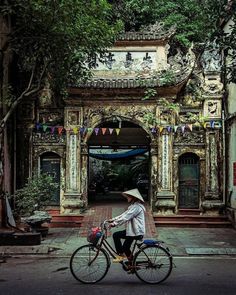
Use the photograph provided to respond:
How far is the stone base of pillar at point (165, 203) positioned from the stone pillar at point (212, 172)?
1.11m

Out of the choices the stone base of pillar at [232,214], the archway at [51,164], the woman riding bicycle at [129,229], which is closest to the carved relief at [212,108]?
the stone base of pillar at [232,214]

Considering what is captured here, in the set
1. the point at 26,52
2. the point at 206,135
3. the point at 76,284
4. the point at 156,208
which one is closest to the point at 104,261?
the point at 76,284

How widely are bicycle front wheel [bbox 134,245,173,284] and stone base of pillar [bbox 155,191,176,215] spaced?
8.83 m

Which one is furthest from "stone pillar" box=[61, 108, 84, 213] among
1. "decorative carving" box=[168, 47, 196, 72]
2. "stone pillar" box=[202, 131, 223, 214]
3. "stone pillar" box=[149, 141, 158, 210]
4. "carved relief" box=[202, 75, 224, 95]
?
"carved relief" box=[202, 75, 224, 95]

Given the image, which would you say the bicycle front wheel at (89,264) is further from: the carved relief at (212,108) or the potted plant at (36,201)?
the carved relief at (212,108)

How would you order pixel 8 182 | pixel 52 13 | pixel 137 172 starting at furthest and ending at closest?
pixel 137 172 < pixel 8 182 < pixel 52 13

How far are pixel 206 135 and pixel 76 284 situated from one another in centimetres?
1044

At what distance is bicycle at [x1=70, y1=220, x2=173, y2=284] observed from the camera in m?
7.54

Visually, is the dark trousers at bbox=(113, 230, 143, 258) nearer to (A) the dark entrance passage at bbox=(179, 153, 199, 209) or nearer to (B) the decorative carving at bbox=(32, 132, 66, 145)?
(A) the dark entrance passage at bbox=(179, 153, 199, 209)

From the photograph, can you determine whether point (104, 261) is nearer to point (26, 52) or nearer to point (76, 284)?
point (76, 284)

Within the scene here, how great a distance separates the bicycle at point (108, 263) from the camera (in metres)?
7.54

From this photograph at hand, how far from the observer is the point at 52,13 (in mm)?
10711

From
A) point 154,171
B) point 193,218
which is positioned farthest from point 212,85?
point 193,218

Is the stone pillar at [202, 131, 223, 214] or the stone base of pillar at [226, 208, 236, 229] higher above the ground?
the stone pillar at [202, 131, 223, 214]
